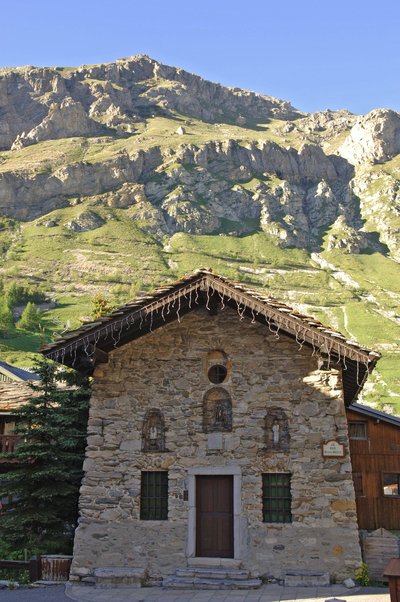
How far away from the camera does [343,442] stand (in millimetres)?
13453

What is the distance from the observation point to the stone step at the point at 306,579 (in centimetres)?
1261

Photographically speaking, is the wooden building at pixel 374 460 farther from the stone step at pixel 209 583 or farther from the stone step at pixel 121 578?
the stone step at pixel 121 578

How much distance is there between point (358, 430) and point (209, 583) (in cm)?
1147

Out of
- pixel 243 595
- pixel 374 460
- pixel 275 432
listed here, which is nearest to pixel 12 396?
pixel 275 432

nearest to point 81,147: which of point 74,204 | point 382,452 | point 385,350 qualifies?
point 74,204

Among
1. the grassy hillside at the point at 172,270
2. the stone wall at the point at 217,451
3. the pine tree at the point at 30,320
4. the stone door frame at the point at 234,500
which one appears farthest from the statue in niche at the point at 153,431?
A: the pine tree at the point at 30,320

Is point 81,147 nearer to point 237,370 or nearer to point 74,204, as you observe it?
point 74,204

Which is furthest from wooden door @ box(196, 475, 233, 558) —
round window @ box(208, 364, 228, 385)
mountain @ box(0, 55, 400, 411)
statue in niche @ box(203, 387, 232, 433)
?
mountain @ box(0, 55, 400, 411)

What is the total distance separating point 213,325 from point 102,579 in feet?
20.8

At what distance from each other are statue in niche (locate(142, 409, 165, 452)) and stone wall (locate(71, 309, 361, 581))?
0.43 ft

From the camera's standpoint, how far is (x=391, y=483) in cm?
2394

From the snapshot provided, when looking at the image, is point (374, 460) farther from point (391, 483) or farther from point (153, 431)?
point (153, 431)

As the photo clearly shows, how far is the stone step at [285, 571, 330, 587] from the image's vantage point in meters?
12.6

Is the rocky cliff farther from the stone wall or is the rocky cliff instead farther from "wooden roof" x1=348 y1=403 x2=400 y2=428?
the stone wall
